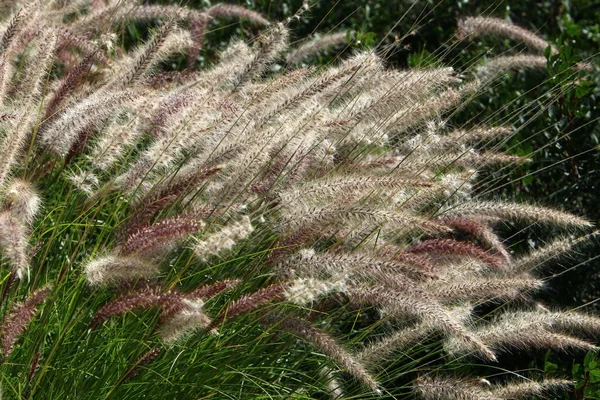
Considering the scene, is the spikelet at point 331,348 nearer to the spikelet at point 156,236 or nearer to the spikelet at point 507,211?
the spikelet at point 156,236

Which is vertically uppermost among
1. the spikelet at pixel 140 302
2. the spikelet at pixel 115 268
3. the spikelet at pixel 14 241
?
the spikelet at pixel 14 241

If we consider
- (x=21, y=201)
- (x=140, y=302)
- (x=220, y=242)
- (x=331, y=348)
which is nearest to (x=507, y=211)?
(x=331, y=348)

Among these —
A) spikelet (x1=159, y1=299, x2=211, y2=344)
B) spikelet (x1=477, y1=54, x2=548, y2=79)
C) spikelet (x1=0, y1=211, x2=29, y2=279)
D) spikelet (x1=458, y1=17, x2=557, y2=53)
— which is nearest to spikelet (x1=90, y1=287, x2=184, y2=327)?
spikelet (x1=159, y1=299, x2=211, y2=344)

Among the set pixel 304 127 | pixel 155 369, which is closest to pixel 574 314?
pixel 304 127

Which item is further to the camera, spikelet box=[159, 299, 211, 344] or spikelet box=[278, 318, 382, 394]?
spikelet box=[278, 318, 382, 394]

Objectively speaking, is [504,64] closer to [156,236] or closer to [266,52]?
[266,52]

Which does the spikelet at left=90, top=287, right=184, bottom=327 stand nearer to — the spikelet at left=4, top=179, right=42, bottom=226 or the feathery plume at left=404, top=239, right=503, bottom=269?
the spikelet at left=4, top=179, right=42, bottom=226

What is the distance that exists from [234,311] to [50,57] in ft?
3.98

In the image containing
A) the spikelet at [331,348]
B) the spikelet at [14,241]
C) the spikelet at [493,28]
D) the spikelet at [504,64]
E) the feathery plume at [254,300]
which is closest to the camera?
the spikelet at [14,241]

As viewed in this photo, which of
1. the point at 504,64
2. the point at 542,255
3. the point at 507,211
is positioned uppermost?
the point at 504,64

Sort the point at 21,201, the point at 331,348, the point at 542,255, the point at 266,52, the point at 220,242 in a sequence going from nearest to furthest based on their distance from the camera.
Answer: the point at 220,242 < the point at 21,201 < the point at 331,348 < the point at 266,52 < the point at 542,255

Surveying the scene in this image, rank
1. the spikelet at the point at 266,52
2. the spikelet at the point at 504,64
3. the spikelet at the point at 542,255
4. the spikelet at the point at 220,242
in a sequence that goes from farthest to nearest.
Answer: the spikelet at the point at 504,64 < the spikelet at the point at 542,255 < the spikelet at the point at 266,52 < the spikelet at the point at 220,242

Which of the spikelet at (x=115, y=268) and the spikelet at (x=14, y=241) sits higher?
the spikelet at (x=14, y=241)

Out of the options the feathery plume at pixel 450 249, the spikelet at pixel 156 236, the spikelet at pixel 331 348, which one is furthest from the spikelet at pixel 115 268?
the feathery plume at pixel 450 249
